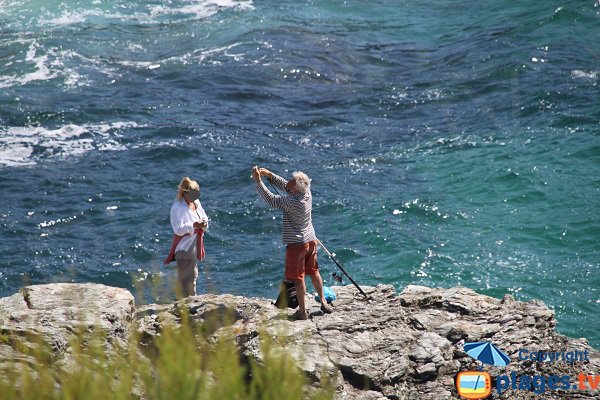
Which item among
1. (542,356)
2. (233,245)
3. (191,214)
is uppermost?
(191,214)

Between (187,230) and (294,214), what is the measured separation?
5.75ft

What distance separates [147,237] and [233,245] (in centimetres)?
176

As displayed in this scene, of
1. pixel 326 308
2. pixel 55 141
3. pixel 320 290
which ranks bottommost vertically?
pixel 55 141

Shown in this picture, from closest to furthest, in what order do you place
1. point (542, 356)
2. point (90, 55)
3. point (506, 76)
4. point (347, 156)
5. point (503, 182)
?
1. point (542, 356)
2. point (503, 182)
3. point (347, 156)
4. point (506, 76)
5. point (90, 55)

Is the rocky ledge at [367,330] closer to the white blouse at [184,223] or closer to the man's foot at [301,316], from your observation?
the man's foot at [301,316]

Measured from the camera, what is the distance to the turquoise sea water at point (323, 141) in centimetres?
1708

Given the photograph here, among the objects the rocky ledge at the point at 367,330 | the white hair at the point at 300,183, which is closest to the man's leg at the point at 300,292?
the rocky ledge at the point at 367,330

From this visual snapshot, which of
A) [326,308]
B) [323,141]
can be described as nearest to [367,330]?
[326,308]

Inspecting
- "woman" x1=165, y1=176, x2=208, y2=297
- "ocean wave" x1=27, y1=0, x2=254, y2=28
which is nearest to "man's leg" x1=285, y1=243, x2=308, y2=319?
"woman" x1=165, y1=176, x2=208, y2=297

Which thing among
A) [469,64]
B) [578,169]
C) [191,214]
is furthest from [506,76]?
[191,214]

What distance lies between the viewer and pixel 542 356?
9.99m

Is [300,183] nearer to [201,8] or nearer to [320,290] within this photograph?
[320,290]

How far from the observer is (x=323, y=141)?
23.1 metres

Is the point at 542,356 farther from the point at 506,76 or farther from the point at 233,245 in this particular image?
the point at 506,76
